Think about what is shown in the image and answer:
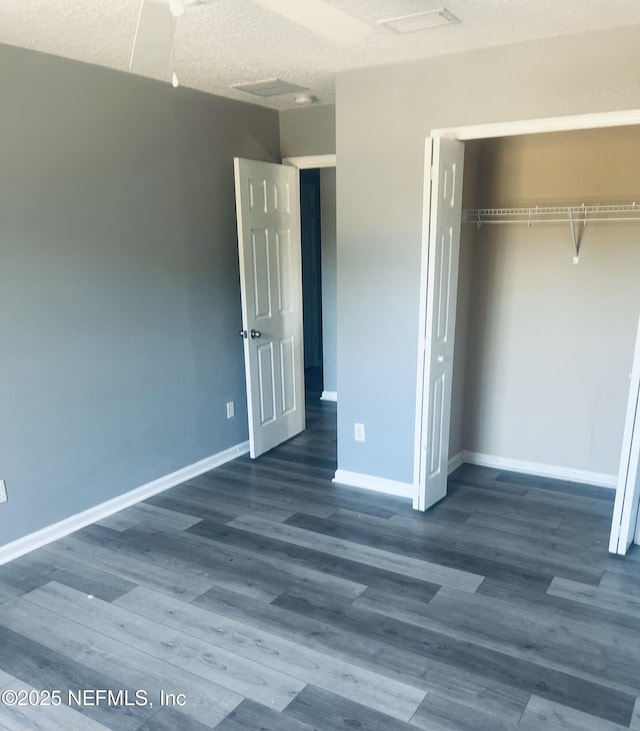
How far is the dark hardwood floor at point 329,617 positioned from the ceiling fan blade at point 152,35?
219 cm

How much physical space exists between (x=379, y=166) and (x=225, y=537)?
91.3 inches

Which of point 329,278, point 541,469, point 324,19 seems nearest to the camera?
point 324,19

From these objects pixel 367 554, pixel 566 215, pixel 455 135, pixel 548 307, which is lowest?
pixel 367 554

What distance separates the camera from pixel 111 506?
349cm

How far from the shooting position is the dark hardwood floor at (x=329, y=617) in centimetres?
204

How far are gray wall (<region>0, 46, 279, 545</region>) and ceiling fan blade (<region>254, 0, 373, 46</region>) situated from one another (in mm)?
1298

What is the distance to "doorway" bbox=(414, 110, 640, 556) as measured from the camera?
109 inches

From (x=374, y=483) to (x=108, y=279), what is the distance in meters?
2.09

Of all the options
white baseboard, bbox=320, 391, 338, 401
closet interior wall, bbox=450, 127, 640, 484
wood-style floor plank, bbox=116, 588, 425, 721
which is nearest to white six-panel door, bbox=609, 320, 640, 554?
closet interior wall, bbox=450, 127, 640, 484

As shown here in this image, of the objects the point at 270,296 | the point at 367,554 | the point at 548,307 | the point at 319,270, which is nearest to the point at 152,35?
the point at 367,554

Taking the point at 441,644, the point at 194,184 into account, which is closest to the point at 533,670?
the point at 441,644

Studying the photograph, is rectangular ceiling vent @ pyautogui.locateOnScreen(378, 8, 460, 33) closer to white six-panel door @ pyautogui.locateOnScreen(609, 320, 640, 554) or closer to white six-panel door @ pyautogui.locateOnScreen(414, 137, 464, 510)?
white six-panel door @ pyautogui.locateOnScreen(414, 137, 464, 510)

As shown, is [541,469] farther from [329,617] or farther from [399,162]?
[399,162]

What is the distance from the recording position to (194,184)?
12.5ft
